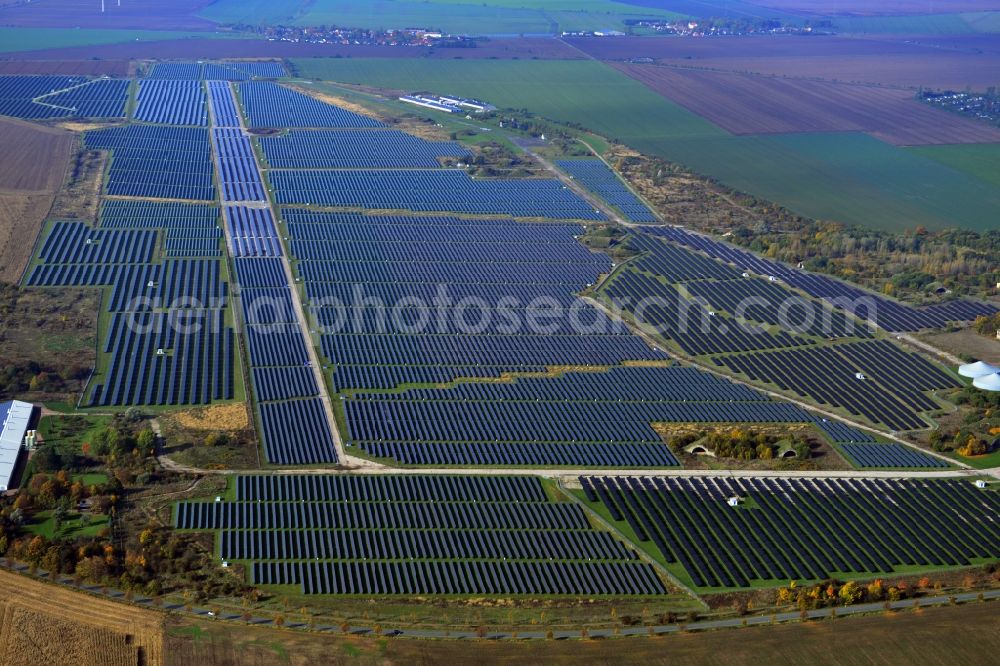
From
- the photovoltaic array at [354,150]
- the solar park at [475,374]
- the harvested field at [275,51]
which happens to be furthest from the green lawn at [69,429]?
the harvested field at [275,51]

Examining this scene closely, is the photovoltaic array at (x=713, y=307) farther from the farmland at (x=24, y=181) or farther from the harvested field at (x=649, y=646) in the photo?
the farmland at (x=24, y=181)

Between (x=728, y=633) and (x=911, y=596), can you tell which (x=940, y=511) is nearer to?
(x=911, y=596)

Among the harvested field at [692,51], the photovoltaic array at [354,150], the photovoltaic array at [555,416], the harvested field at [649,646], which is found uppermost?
the harvested field at [692,51]

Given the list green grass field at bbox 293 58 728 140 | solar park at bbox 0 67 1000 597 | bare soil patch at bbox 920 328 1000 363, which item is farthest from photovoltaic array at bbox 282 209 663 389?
green grass field at bbox 293 58 728 140

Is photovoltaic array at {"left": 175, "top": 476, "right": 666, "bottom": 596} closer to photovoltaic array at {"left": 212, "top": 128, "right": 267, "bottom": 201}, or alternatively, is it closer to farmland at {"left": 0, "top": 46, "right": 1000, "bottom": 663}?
farmland at {"left": 0, "top": 46, "right": 1000, "bottom": 663}

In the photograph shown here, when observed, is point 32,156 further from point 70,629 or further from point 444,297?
point 70,629

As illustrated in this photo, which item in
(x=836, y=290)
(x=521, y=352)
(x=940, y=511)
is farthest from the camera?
(x=836, y=290)

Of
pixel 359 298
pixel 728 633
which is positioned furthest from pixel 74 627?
pixel 359 298

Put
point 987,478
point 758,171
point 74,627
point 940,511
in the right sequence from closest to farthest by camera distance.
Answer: point 74,627, point 940,511, point 987,478, point 758,171
